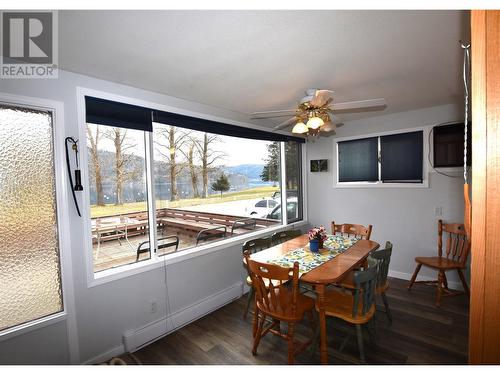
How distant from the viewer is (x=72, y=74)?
6.19 ft

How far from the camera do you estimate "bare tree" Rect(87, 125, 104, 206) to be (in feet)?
6.95

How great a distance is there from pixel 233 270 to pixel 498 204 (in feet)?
9.43

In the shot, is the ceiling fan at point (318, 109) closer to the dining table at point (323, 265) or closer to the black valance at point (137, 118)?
the black valance at point (137, 118)

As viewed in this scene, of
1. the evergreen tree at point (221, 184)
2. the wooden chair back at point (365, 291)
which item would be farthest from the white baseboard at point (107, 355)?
the wooden chair back at point (365, 291)

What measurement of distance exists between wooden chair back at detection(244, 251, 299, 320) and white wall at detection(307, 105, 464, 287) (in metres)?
2.36

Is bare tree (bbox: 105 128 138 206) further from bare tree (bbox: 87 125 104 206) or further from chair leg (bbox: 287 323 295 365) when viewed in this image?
chair leg (bbox: 287 323 295 365)

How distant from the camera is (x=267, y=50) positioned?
165cm

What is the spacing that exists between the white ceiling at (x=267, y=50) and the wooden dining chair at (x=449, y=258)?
1661 millimetres

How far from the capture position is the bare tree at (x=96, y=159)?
6.95 feet

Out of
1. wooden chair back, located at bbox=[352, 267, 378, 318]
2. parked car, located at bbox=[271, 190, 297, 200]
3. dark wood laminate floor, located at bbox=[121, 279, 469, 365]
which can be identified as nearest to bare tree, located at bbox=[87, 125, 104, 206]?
dark wood laminate floor, located at bbox=[121, 279, 469, 365]

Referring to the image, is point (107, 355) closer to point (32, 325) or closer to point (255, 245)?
point (32, 325)

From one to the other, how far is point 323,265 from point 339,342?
75cm

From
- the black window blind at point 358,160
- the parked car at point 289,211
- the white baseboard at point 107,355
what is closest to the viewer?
the white baseboard at point 107,355

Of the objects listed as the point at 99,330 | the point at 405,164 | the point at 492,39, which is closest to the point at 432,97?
the point at 405,164
